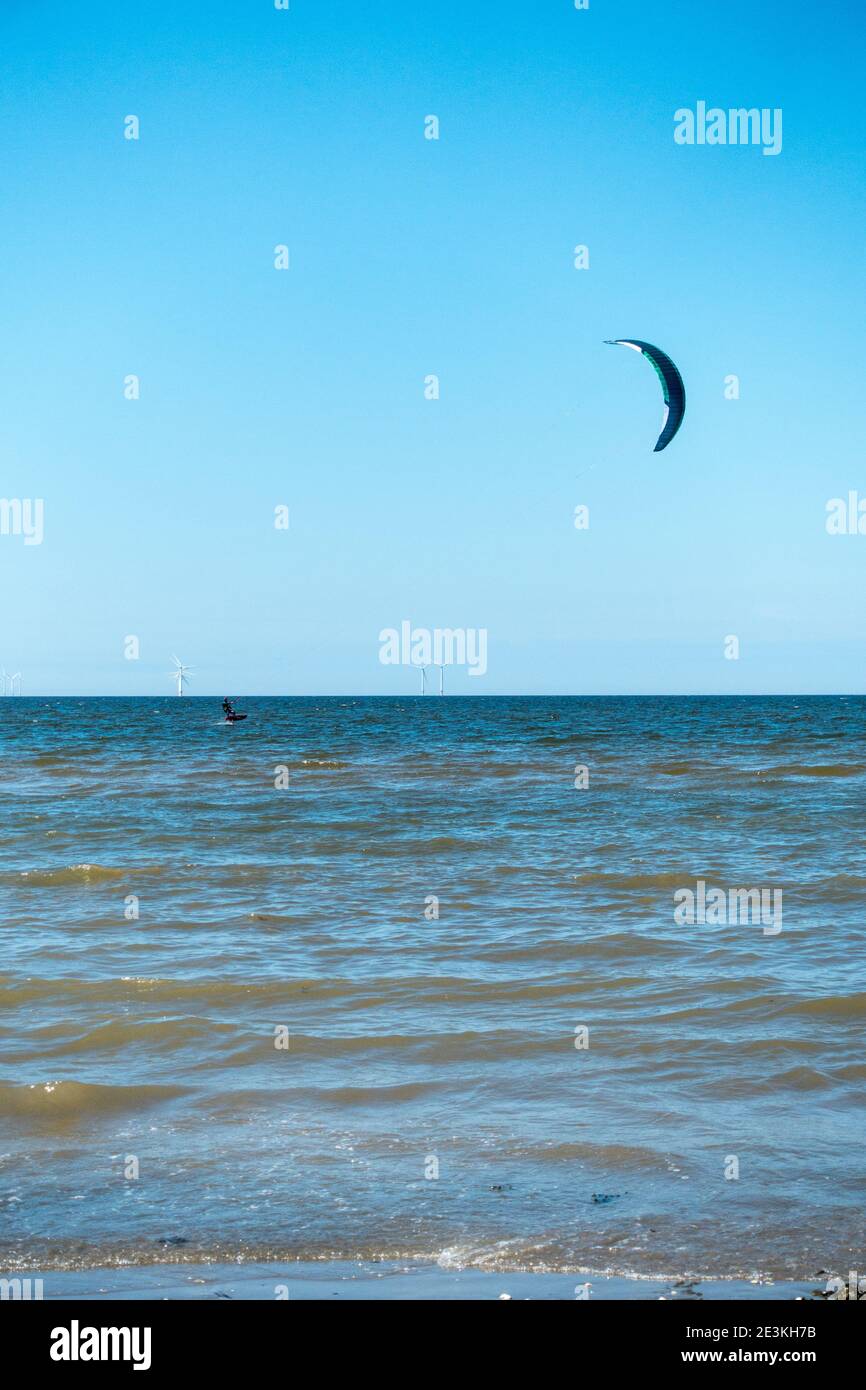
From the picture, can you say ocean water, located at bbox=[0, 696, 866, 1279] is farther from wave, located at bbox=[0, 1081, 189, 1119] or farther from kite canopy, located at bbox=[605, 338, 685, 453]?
kite canopy, located at bbox=[605, 338, 685, 453]

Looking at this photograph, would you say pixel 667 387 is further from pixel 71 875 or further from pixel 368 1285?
pixel 368 1285

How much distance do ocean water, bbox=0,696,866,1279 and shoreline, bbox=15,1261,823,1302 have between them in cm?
11

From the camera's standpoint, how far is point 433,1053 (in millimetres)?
7273

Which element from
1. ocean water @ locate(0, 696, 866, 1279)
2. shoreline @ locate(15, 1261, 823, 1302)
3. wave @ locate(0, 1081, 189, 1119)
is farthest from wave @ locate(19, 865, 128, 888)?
shoreline @ locate(15, 1261, 823, 1302)

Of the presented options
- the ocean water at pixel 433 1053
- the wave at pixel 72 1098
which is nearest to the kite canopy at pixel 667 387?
the ocean water at pixel 433 1053

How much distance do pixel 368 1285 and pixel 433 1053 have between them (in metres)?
2.97

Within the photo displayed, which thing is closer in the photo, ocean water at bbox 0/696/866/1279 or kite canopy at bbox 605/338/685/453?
ocean water at bbox 0/696/866/1279

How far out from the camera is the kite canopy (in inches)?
847

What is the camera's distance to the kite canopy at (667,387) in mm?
21516

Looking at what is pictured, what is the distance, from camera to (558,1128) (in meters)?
6.02

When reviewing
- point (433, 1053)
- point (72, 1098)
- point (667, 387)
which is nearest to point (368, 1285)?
point (72, 1098)

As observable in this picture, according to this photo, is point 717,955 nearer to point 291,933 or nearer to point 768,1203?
point 291,933

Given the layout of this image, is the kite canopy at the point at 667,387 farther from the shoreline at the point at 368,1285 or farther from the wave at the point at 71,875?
the shoreline at the point at 368,1285
